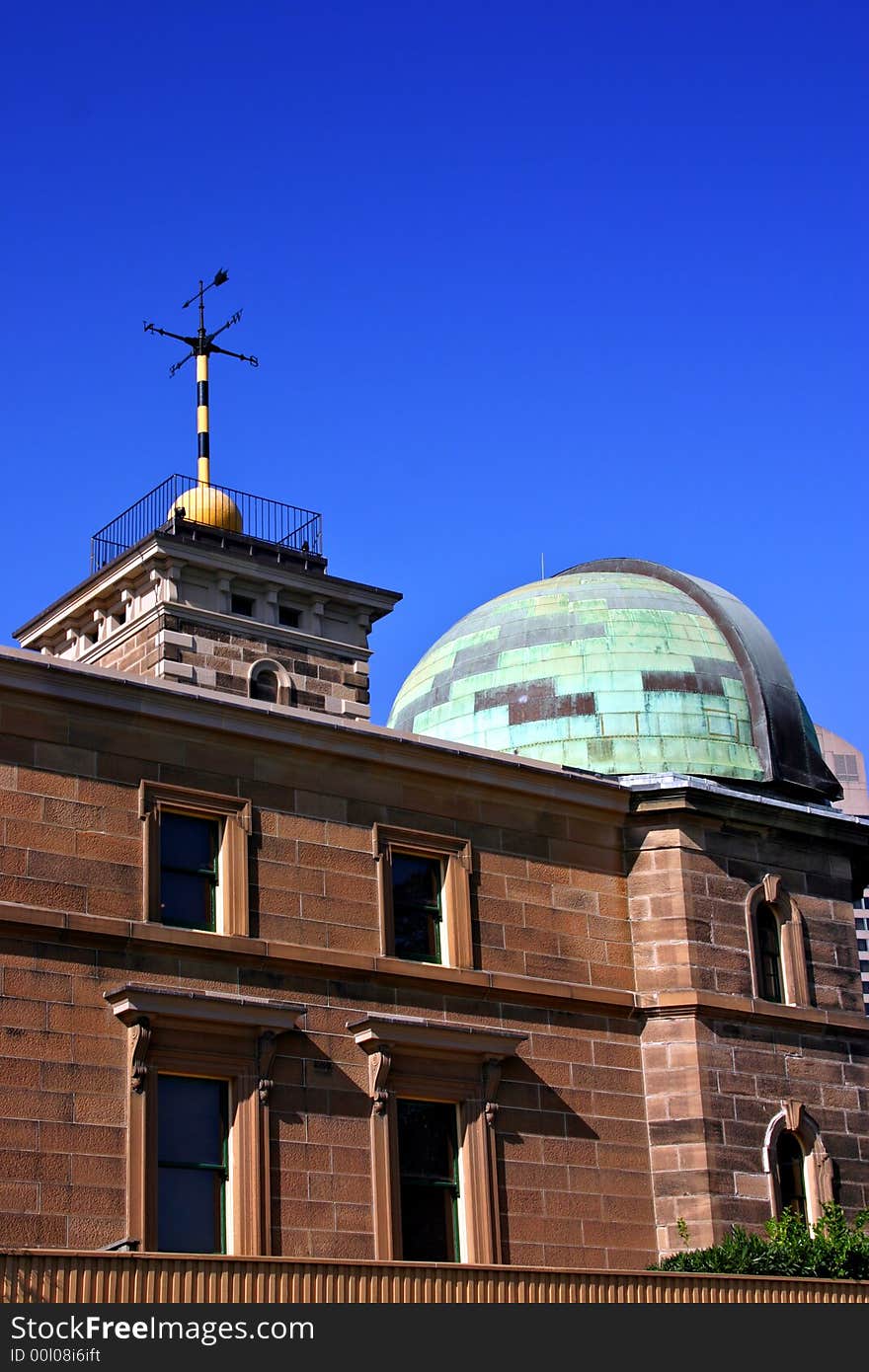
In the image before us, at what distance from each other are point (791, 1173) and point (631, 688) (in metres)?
8.76

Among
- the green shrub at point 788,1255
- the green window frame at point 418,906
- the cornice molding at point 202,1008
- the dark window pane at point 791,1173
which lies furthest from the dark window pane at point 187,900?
the dark window pane at point 791,1173

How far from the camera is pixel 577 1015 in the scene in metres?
29.0

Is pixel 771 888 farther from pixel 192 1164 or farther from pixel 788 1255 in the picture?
pixel 192 1164

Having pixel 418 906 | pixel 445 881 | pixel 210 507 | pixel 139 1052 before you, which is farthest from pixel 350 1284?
pixel 210 507

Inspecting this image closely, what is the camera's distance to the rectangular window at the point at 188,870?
85.0 ft

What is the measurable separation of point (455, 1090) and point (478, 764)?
4.64m

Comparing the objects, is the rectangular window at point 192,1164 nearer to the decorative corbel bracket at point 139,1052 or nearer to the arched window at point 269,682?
the decorative corbel bracket at point 139,1052

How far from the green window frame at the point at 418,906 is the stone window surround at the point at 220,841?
260cm

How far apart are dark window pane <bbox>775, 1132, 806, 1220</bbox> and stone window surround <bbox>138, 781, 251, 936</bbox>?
9224mm

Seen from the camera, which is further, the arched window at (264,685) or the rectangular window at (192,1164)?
the arched window at (264,685)

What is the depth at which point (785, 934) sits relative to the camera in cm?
3136

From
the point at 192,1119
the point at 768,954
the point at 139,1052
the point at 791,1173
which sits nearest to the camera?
the point at 139,1052
